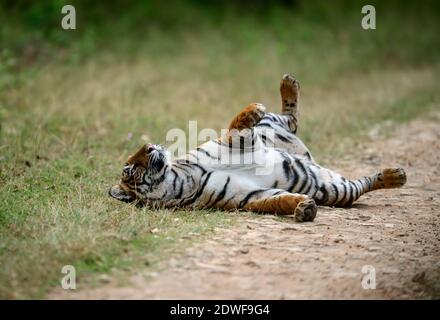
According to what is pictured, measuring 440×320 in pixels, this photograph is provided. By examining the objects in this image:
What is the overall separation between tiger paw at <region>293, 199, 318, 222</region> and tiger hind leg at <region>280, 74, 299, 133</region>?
1.21 metres

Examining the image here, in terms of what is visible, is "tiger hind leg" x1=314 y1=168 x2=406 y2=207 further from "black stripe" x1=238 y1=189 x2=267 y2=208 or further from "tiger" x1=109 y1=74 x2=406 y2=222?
"black stripe" x1=238 y1=189 x2=267 y2=208

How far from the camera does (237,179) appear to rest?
17.5 ft

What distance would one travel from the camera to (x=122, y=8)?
48.6 ft

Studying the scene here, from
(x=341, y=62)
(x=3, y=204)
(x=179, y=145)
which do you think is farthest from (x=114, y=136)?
(x=341, y=62)

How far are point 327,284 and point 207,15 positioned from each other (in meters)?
12.4

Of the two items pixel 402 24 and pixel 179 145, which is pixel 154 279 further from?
pixel 402 24

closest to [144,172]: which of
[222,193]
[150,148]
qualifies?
[150,148]

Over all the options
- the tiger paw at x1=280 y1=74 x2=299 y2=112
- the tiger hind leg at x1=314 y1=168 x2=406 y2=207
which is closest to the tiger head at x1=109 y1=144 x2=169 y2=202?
the tiger hind leg at x1=314 y1=168 x2=406 y2=207

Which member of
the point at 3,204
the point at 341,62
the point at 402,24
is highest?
the point at 402,24

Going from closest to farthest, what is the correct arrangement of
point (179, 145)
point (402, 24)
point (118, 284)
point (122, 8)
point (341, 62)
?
point (118, 284), point (179, 145), point (341, 62), point (122, 8), point (402, 24)

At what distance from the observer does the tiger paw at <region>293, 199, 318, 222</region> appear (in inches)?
197

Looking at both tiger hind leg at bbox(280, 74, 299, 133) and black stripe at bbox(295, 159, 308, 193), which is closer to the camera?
black stripe at bbox(295, 159, 308, 193)

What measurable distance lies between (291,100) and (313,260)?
2.15m

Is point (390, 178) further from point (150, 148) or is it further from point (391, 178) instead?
point (150, 148)
